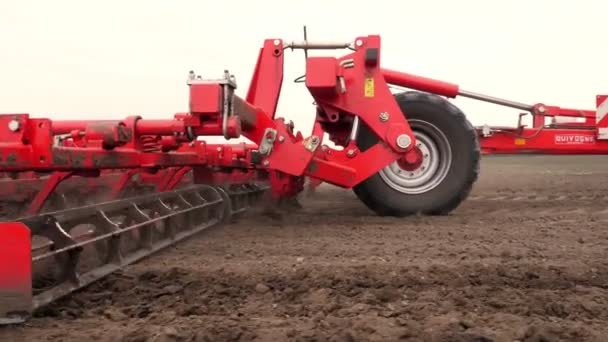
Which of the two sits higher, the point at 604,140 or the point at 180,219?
the point at 604,140

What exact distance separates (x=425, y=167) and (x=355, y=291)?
9.51 feet

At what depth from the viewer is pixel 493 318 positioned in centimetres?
231

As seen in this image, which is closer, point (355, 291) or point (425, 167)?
point (355, 291)

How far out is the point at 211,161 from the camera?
5.37 metres

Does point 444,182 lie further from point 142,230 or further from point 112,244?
point 112,244

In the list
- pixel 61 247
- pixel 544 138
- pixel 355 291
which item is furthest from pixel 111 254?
pixel 544 138

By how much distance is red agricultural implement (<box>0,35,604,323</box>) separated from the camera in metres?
2.93

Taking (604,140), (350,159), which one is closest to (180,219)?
(350,159)

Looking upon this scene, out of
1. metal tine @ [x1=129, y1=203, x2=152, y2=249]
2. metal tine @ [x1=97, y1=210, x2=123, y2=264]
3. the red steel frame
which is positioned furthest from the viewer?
the red steel frame

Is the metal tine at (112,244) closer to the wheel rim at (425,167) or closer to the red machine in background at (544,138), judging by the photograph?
the wheel rim at (425,167)

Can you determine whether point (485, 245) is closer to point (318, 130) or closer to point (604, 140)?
point (318, 130)

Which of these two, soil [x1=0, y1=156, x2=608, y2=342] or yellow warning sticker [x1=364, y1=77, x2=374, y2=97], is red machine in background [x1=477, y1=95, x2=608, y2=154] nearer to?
yellow warning sticker [x1=364, y1=77, x2=374, y2=97]

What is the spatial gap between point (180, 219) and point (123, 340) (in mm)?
2447

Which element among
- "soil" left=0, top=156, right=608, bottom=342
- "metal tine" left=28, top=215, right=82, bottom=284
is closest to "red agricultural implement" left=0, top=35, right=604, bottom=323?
"metal tine" left=28, top=215, right=82, bottom=284
